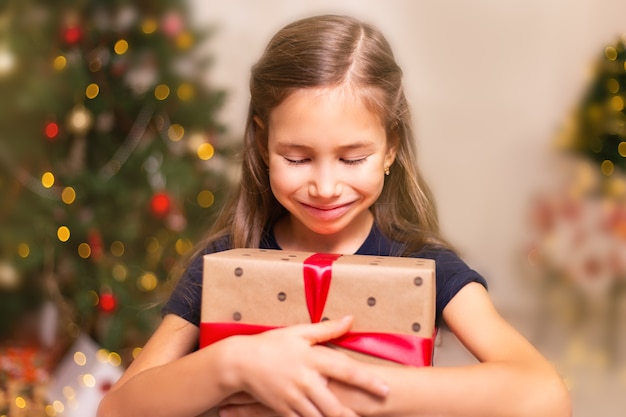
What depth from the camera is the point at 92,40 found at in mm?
3004

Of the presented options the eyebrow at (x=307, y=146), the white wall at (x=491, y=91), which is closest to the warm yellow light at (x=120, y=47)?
the white wall at (x=491, y=91)

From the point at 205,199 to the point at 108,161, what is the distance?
1.32ft

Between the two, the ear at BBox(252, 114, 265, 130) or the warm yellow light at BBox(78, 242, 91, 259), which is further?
the warm yellow light at BBox(78, 242, 91, 259)

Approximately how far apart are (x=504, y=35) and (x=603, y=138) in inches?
32.5

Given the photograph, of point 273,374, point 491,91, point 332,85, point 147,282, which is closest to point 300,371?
point 273,374

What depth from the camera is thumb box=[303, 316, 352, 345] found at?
1080 millimetres

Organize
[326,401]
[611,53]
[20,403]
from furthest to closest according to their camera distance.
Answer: [611,53]
[20,403]
[326,401]

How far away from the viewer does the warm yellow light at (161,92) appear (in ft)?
10.1

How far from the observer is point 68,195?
2930 mm

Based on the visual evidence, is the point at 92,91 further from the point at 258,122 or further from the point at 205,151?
the point at 258,122

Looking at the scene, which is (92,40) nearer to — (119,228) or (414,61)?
(119,228)

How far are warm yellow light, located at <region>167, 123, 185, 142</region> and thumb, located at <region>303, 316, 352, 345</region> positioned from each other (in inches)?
83.2

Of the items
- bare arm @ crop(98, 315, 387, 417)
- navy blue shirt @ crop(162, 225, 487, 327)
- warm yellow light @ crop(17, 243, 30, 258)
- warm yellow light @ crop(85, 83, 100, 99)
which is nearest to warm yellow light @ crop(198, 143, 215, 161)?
warm yellow light @ crop(85, 83, 100, 99)

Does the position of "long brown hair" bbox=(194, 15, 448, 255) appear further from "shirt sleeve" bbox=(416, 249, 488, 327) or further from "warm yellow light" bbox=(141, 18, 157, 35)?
"warm yellow light" bbox=(141, 18, 157, 35)
